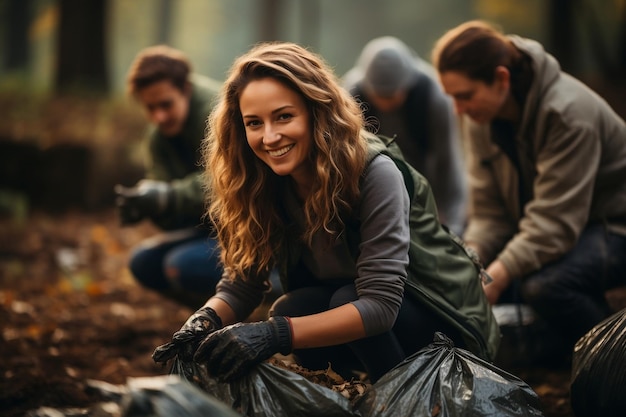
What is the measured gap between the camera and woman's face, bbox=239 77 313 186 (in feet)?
8.17

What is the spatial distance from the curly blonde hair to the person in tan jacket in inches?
40.1

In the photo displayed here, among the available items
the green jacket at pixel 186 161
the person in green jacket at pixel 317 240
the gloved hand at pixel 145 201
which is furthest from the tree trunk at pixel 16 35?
the person in green jacket at pixel 317 240

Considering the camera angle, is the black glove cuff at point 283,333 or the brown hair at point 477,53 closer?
the black glove cuff at point 283,333

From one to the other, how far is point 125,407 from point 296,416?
1.77ft

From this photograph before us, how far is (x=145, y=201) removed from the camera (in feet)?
14.2

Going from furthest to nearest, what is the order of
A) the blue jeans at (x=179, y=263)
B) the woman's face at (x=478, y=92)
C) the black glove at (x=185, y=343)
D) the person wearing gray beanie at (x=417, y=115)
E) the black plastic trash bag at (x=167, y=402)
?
the person wearing gray beanie at (x=417, y=115)
the blue jeans at (x=179, y=263)
the woman's face at (x=478, y=92)
the black glove at (x=185, y=343)
the black plastic trash bag at (x=167, y=402)

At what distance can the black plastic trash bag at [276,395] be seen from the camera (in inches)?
89.7

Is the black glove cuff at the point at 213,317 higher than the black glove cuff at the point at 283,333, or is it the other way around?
the black glove cuff at the point at 283,333

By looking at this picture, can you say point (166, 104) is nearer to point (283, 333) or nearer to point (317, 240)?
point (317, 240)

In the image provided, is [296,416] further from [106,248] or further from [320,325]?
[106,248]

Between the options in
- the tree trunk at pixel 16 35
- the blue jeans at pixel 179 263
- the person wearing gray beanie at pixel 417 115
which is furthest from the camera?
the tree trunk at pixel 16 35

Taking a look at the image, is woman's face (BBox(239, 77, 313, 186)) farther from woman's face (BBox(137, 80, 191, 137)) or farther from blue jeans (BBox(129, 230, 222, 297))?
woman's face (BBox(137, 80, 191, 137))

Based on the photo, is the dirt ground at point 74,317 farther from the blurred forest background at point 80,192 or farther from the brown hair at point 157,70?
the brown hair at point 157,70

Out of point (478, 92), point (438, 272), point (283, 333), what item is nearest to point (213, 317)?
point (283, 333)
